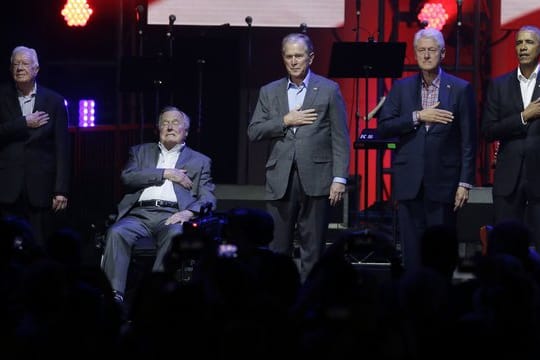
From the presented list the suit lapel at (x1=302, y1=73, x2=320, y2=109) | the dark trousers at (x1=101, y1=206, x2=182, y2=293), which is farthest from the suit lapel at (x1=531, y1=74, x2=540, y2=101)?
the dark trousers at (x1=101, y1=206, x2=182, y2=293)

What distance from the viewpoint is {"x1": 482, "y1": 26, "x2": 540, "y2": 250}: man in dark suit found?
22.1 feet

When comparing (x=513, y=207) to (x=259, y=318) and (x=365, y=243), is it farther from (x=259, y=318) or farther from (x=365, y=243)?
(x=259, y=318)

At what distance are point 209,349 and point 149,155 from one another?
4176 mm

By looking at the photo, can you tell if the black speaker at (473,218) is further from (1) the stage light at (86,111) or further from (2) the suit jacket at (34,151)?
(1) the stage light at (86,111)

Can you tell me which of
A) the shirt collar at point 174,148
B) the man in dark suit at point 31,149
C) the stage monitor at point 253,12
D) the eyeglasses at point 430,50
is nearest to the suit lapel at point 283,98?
the eyeglasses at point 430,50

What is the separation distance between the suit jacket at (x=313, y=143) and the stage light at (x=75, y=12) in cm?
400

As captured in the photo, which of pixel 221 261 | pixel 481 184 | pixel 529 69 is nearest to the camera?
pixel 221 261

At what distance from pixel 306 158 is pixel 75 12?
4290 mm

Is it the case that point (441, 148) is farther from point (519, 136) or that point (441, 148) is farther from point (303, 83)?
point (303, 83)

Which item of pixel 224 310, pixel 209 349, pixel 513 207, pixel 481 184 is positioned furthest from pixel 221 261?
pixel 481 184

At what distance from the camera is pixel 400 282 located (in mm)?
3791

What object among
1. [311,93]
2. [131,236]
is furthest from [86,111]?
[311,93]

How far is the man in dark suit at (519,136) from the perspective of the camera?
266 inches

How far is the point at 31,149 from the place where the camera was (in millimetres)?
7332
